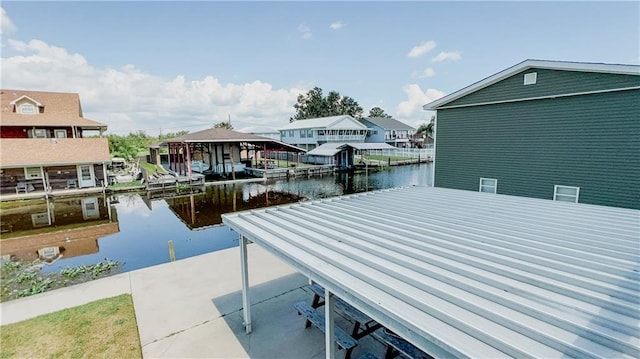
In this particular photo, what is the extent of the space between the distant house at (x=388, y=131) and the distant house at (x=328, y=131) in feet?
19.1

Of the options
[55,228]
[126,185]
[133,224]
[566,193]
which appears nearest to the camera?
[566,193]

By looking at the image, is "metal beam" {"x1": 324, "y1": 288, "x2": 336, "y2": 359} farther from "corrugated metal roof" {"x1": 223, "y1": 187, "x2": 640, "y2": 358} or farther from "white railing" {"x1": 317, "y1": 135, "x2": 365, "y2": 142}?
"white railing" {"x1": 317, "y1": 135, "x2": 365, "y2": 142}

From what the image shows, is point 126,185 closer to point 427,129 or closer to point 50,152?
point 50,152

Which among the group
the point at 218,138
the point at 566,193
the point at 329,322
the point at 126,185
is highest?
the point at 218,138

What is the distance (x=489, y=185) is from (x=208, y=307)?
11.8 meters

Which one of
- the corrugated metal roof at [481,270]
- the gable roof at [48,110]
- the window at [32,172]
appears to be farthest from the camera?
the gable roof at [48,110]

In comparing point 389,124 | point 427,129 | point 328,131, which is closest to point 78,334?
point 328,131

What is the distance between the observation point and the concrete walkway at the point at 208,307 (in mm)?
5164

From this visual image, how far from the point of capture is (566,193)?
35.6 ft

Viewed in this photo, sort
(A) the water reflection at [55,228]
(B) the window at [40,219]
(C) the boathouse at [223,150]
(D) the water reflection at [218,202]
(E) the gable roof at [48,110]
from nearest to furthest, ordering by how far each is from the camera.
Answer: (A) the water reflection at [55,228] → (B) the window at [40,219] → (D) the water reflection at [218,202] → (E) the gable roof at [48,110] → (C) the boathouse at [223,150]

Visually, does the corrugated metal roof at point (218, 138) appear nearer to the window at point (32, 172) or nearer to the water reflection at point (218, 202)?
the water reflection at point (218, 202)

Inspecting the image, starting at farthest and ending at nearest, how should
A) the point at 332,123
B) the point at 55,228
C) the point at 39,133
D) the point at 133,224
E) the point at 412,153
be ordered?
the point at 412,153
the point at 332,123
the point at 39,133
the point at 133,224
the point at 55,228

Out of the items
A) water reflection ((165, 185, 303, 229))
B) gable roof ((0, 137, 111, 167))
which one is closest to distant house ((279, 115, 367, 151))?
water reflection ((165, 185, 303, 229))

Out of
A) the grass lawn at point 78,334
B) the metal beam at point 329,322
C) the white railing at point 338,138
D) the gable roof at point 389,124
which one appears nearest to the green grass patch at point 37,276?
the grass lawn at point 78,334
